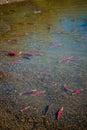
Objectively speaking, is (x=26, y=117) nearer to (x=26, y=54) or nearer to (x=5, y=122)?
(x=5, y=122)

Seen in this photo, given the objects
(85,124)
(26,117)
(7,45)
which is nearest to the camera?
(85,124)

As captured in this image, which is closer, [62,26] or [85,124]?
[85,124]

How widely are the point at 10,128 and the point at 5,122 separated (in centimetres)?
27

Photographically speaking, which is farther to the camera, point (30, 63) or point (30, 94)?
point (30, 63)

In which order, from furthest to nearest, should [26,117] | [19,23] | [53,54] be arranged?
[19,23]
[53,54]
[26,117]

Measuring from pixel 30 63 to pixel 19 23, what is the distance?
7.68m

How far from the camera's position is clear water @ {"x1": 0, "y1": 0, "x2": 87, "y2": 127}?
629 cm

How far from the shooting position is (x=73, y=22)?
14.7 meters

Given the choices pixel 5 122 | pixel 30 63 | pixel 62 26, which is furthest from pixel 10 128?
pixel 62 26

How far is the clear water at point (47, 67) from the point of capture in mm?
6285

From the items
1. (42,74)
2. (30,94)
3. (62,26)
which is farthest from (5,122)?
(62,26)

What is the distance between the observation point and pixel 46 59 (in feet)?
29.3

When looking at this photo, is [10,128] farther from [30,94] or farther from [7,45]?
[7,45]

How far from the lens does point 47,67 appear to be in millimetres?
8250
